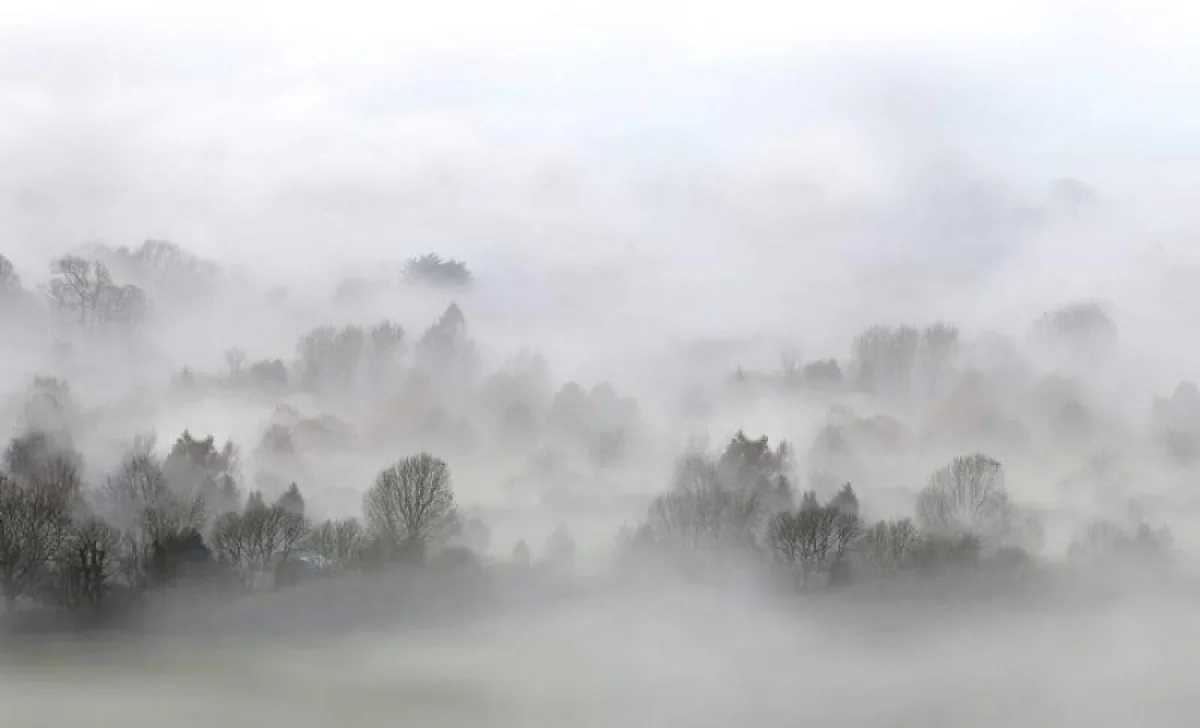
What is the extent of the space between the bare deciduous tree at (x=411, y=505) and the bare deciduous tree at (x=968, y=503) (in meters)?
28.9

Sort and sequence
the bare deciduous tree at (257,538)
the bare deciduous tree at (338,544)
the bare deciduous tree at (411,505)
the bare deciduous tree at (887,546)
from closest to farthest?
1. the bare deciduous tree at (257,538)
2. the bare deciduous tree at (338,544)
3. the bare deciduous tree at (411,505)
4. the bare deciduous tree at (887,546)

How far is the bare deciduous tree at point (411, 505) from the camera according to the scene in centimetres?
5891

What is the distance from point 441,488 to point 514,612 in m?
8.87

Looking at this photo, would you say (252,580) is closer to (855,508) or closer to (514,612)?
(514,612)

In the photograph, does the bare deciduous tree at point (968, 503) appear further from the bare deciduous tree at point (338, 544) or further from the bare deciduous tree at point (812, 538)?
the bare deciduous tree at point (338, 544)

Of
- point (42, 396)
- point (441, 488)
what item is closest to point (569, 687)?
point (441, 488)

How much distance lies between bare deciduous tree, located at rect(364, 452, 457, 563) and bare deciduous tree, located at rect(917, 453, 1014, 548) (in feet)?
94.9

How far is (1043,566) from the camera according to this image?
68438mm

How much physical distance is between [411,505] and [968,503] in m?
35.7

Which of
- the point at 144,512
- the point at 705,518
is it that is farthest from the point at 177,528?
the point at 705,518

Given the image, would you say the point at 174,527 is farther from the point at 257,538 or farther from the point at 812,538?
the point at 812,538

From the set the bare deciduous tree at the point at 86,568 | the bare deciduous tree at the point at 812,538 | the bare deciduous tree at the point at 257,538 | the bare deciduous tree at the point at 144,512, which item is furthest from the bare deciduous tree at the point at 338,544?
the bare deciduous tree at the point at 812,538

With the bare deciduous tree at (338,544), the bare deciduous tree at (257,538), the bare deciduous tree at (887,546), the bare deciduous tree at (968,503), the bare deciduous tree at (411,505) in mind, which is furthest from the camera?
the bare deciduous tree at (968,503)

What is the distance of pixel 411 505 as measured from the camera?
2441 inches
